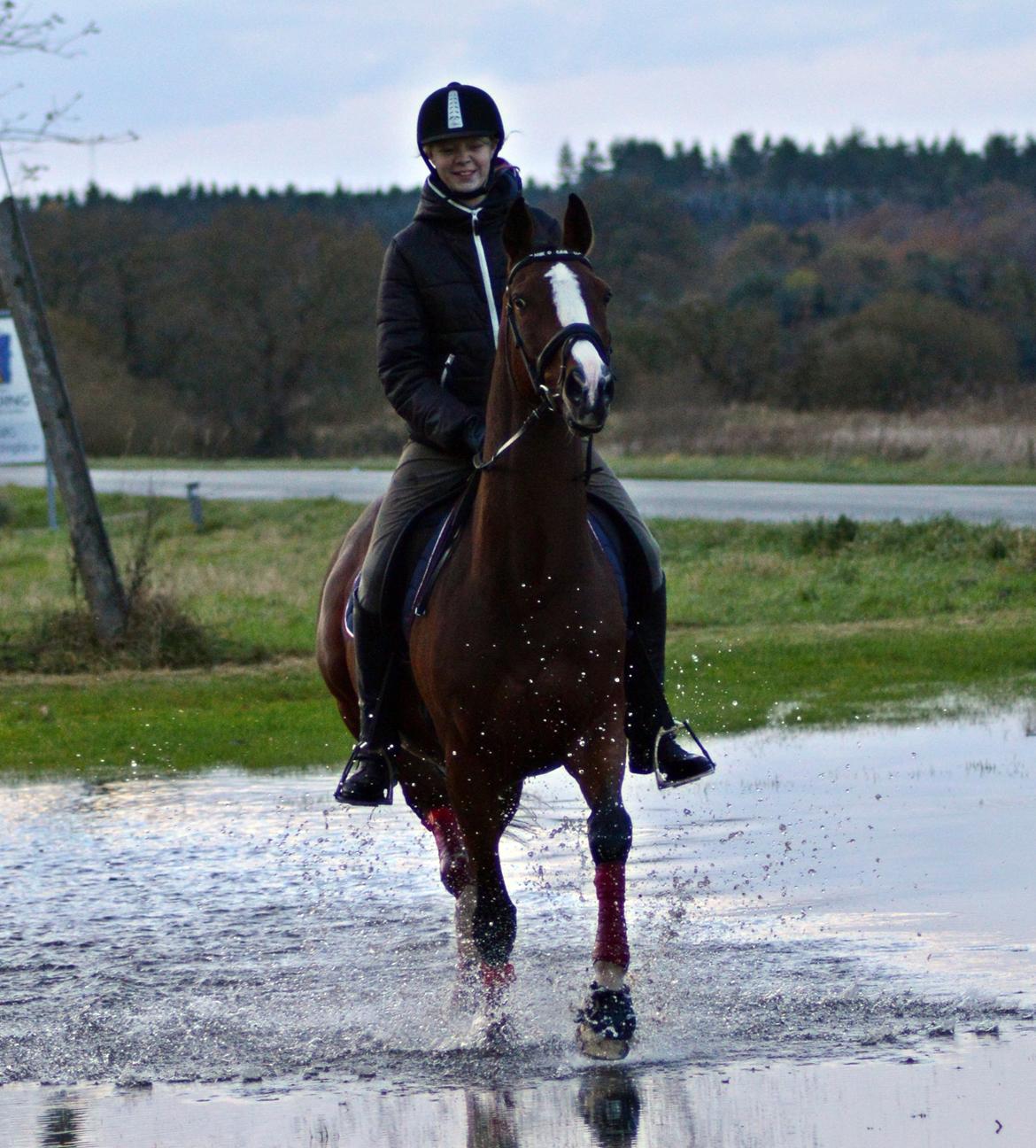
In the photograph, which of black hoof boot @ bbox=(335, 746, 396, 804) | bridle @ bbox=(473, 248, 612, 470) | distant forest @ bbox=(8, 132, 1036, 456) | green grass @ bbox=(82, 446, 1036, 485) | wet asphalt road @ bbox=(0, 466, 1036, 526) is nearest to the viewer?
bridle @ bbox=(473, 248, 612, 470)

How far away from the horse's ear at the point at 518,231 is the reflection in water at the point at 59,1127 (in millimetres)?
2956

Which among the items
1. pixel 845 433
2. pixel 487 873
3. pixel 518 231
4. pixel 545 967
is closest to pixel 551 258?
pixel 518 231

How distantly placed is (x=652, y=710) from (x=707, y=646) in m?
9.18

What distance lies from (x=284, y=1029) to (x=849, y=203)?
163061 mm

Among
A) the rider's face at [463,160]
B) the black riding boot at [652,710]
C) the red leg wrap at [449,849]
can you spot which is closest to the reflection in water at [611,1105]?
the black riding boot at [652,710]

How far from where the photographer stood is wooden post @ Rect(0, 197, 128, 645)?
1706cm

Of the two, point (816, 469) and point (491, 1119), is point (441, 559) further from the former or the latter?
point (816, 469)

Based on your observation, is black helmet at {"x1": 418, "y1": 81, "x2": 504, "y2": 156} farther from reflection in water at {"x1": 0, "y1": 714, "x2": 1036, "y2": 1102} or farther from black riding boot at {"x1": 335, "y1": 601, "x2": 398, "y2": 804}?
reflection in water at {"x1": 0, "y1": 714, "x2": 1036, "y2": 1102}

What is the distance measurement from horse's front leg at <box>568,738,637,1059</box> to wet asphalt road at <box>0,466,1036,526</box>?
673 inches

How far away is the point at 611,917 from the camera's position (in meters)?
6.57

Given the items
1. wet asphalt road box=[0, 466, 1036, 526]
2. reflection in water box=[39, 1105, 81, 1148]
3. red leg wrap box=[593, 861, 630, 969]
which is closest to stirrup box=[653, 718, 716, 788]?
red leg wrap box=[593, 861, 630, 969]

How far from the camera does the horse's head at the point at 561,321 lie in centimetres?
562

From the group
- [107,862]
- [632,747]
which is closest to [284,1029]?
[632,747]

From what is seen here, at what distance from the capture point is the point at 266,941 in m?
8.04
